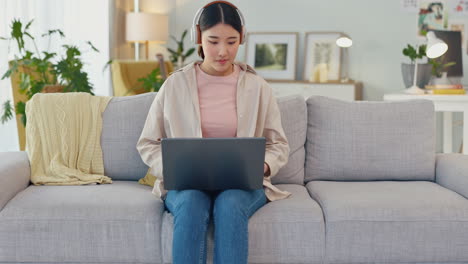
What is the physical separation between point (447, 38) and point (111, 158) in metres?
2.98

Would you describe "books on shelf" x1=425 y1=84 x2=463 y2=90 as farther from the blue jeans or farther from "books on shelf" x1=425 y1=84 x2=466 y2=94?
the blue jeans

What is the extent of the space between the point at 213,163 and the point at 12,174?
892 mm

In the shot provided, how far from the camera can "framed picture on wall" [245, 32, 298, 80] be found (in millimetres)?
5520

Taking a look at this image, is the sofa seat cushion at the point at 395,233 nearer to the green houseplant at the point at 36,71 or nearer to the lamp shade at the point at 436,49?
the green houseplant at the point at 36,71

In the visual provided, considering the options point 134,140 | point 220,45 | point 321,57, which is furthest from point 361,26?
point 220,45

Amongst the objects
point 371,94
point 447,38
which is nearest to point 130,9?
point 371,94

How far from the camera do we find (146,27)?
17.9ft

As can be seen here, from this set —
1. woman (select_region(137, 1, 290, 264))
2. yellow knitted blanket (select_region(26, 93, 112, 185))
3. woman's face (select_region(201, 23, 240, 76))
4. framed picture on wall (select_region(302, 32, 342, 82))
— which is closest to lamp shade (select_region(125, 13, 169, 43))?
framed picture on wall (select_region(302, 32, 342, 82))

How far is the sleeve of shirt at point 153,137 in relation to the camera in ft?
7.28

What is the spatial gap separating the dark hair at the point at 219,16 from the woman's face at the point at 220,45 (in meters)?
0.01

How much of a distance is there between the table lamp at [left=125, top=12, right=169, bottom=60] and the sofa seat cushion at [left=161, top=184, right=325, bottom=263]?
3583 millimetres

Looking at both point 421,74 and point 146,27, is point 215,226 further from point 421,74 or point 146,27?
point 146,27

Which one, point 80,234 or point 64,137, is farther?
point 64,137

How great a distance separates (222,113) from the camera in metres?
2.27
